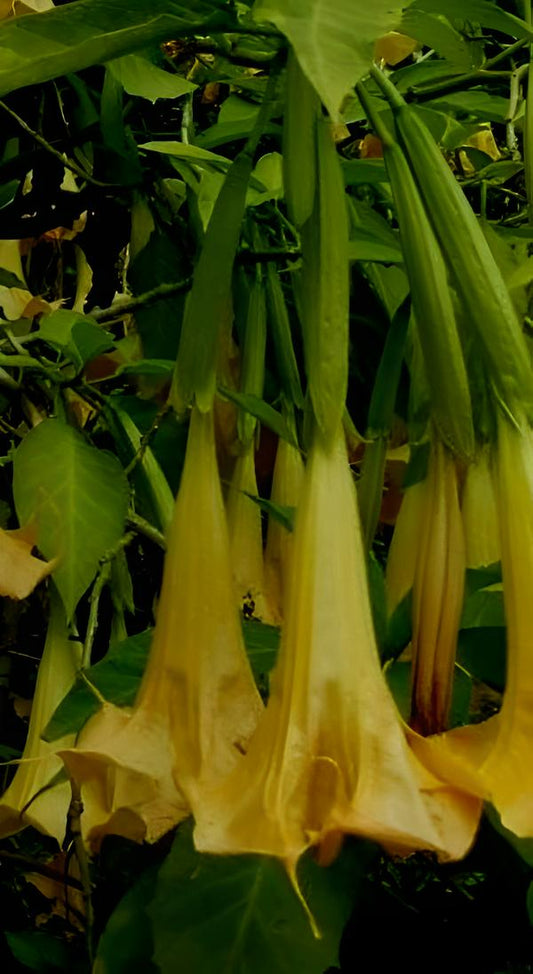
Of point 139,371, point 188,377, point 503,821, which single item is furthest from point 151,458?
point 503,821

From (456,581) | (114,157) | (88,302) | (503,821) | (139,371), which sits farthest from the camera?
(88,302)

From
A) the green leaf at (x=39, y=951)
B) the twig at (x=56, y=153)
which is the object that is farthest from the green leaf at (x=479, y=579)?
the twig at (x=56, y=153)

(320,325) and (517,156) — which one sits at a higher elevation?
(517,156)

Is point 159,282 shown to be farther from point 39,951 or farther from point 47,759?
point 39,951

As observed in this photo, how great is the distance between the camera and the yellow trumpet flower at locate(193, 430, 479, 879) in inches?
14.5

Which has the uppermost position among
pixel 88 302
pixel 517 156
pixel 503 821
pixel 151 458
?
pixel 517 156

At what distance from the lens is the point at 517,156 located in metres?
1.09

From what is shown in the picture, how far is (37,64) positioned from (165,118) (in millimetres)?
760

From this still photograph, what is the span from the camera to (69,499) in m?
→ 0.68

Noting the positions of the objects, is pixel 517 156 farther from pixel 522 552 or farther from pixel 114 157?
pixel 522 552

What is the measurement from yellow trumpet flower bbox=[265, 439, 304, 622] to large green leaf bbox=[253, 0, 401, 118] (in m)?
0.34

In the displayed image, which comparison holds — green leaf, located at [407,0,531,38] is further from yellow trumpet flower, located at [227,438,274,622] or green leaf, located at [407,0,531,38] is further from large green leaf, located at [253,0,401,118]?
yellow trumpet flower, located at [227,438,274,622]

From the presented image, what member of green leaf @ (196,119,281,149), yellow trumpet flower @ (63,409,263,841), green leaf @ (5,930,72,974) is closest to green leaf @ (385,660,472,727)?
yellow trumpet flower @ (63,409,263,841)

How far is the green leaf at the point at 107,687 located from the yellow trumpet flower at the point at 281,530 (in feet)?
0.42
